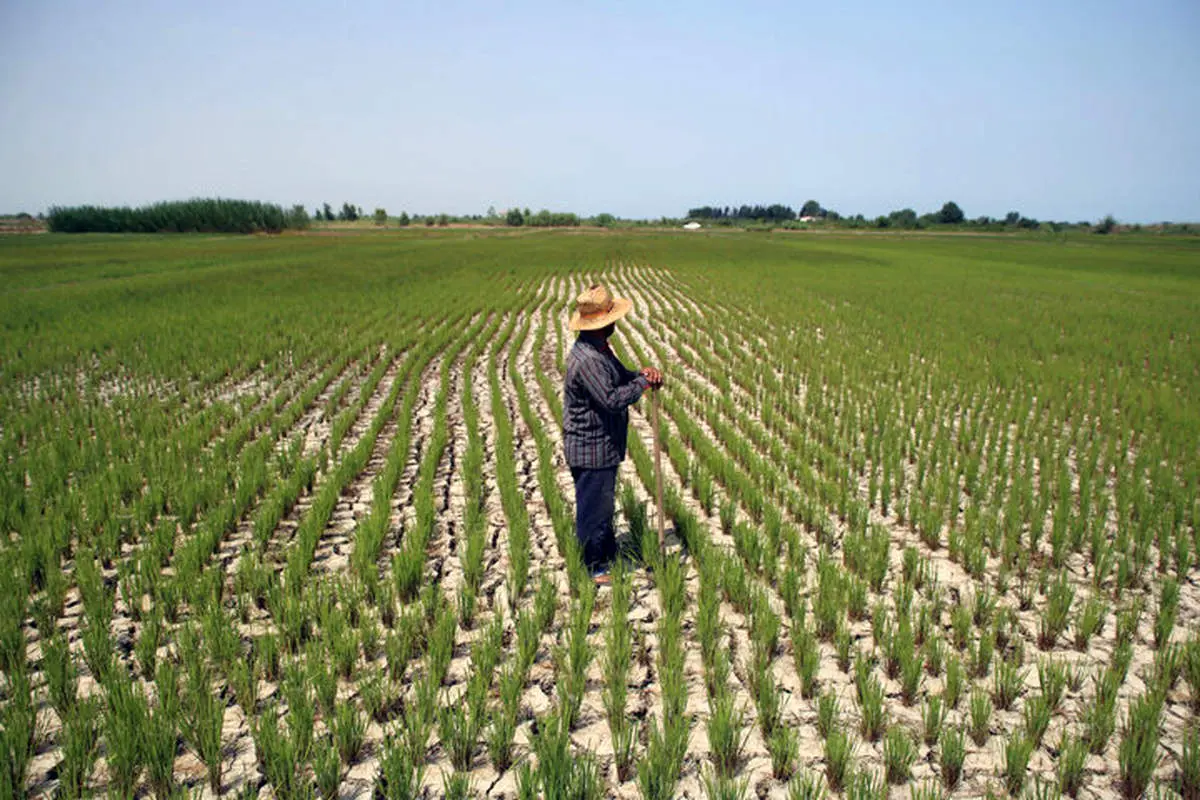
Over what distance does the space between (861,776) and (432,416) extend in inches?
250

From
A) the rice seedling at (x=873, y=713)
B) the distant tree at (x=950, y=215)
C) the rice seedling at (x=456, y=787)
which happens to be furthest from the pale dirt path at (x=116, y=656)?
the distant tree at (x=950, y=215)

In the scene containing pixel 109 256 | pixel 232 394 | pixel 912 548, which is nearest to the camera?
pixel 912 548

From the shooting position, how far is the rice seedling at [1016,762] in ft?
8.21

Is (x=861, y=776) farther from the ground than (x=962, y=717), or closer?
farther from the ground

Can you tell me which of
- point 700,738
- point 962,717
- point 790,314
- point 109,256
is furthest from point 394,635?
point 109,256

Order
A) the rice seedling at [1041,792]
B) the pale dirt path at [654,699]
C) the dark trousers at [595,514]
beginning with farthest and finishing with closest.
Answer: the dark trousers at [595,514]
the pale dirt path at [654,699]
the rice seedling at [1041,792]

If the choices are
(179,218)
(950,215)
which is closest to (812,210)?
(950,215)

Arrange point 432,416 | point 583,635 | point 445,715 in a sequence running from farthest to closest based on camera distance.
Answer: point 432,416
point 583,635
point 445,715

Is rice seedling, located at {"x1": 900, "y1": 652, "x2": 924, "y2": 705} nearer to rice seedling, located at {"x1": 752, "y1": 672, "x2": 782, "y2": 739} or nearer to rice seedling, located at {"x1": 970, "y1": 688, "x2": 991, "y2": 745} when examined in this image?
rice seedling, located at {"x1": 970, "y1": 688, "x2": 991, "y2": 745}

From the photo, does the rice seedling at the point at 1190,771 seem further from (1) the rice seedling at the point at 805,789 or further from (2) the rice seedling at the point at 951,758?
(1) the rice seedling at the point at 805,789

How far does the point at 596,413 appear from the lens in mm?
3938

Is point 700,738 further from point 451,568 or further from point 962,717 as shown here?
point 451,568

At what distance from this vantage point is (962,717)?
292cm

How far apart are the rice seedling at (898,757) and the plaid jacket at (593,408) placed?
1911mm
